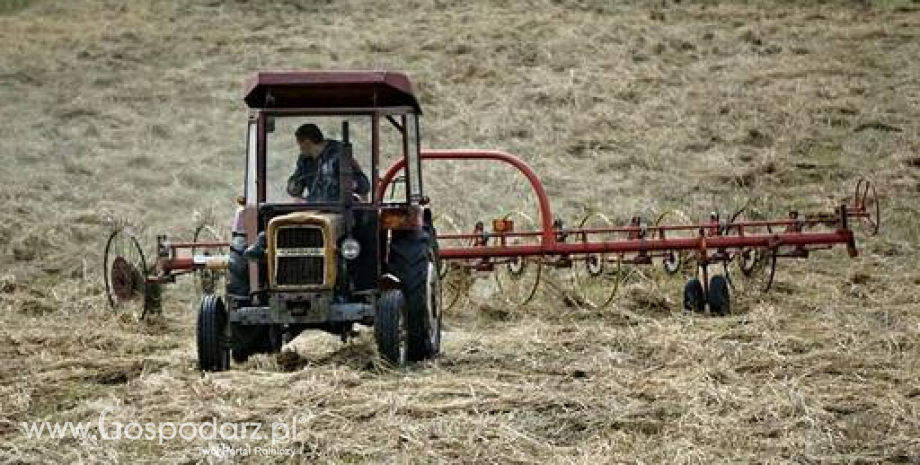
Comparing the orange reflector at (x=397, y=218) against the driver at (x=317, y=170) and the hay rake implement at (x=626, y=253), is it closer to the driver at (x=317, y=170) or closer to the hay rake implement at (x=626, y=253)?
the driver at (x=317, y=170)

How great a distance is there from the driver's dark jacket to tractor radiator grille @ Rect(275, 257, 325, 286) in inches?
24.4

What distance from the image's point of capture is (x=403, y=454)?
5855 mm

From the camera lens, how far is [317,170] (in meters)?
9.00

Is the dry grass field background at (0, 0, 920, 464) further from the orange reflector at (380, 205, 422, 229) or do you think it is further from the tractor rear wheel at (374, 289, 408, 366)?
the orange reflector at (380, 205, 422, 229)

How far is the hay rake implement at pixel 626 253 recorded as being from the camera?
11461 millimetres

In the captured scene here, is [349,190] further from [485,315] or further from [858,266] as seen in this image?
[858,266]

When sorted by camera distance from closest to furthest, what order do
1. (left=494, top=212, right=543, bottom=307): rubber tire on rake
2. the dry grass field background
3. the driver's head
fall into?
the dry grass field background < the driver's head < (left=494, top=212, right=543, bottom=307): rubber tire on rake

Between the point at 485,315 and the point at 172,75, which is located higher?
the point at 172,75

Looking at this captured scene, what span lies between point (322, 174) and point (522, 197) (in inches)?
324

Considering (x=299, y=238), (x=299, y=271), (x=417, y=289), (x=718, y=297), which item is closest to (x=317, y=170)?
(x=299, y=238)

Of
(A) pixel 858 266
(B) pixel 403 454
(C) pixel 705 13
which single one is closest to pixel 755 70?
(C) pixel 705 13

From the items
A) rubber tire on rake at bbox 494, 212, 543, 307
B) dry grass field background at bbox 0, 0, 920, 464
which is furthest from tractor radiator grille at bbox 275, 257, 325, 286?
rubber tire on rake at bbox 494, 212, 543, 307

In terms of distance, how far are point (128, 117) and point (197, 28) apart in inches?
205

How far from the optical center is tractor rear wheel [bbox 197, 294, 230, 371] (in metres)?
8.40
